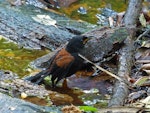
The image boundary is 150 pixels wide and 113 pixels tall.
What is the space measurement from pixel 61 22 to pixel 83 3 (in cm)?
170

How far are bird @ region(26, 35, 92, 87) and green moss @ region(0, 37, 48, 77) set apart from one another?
1.03ft

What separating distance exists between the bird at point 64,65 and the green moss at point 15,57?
1.03ft

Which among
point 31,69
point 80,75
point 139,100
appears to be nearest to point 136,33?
point 80,75

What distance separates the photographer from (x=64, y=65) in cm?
500

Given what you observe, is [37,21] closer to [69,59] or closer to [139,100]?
[69,59]

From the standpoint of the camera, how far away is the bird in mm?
4973

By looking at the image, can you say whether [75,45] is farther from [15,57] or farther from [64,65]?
[15,57]

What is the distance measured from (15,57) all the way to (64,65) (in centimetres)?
107

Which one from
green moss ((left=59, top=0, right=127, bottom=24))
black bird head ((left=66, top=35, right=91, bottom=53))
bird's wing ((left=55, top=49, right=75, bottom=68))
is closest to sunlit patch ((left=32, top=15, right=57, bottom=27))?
green moss ((left=59, top=0, right=127, bottom=24))

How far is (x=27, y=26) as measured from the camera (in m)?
7.03

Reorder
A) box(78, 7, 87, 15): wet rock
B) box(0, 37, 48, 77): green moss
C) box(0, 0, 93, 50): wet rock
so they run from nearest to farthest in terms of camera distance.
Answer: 1. box(0, 37, 48, 77): green moss
2. box(0, 0, 93, 50): wet rock
3. box(78, 7, 87, 15): wet rock

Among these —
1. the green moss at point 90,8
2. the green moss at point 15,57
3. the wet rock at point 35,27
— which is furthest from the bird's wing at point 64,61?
the green moss at point 90,8

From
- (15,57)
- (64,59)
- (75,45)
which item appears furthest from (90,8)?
(64,59)

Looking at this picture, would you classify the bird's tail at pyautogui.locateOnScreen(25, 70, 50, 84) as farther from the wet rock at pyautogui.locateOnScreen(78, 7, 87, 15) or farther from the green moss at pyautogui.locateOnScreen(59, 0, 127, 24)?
the wet rock at pyautogui.locateOnScreen(78, 7, 87, 15)
